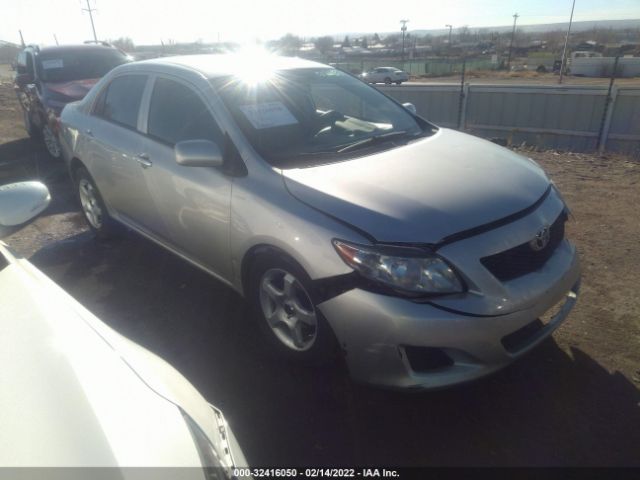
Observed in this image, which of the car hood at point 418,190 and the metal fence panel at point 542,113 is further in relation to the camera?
the metal fence panel at point 542,113

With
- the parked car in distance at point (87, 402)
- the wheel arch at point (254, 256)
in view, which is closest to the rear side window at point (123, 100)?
the wheel arch at point (254, 256)

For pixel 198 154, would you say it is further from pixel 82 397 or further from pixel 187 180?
pixel 82 397

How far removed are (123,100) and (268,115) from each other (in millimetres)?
1682

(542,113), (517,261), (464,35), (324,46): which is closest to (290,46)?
(324,46)

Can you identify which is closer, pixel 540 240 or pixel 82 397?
pixel 82 397

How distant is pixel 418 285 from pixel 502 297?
39 centimetres

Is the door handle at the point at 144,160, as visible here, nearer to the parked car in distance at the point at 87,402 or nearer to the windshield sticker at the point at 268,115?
the windshield sticker at the point at 268,115

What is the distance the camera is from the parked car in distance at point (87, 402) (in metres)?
1.02

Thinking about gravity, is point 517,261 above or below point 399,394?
above

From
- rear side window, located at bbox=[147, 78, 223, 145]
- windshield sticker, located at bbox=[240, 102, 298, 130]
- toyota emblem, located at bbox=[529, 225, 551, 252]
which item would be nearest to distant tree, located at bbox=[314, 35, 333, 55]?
rear side window, located at bbox=[147, 78, 223, 145]

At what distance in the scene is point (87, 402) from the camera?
112 centimetres

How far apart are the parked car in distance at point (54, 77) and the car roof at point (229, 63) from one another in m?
4.10

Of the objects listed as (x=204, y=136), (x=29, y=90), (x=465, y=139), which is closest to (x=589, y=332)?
(x=465, y=139)

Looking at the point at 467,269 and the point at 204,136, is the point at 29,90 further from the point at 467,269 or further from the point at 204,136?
the point at 467,269
